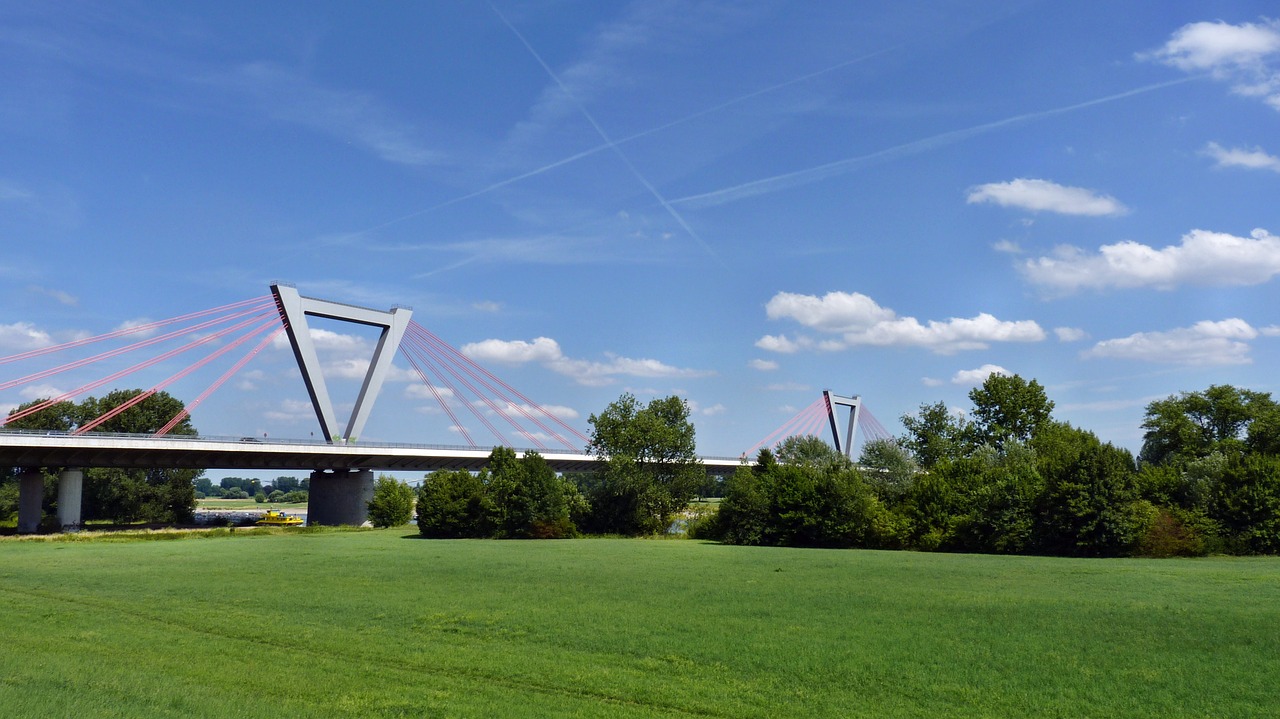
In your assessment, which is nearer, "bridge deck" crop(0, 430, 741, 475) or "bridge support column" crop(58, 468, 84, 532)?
"bridge deck" crop(0, 430, 741, 475)

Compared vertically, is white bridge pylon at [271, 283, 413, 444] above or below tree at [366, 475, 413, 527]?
above

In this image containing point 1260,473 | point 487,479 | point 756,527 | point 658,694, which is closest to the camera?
point 658,694

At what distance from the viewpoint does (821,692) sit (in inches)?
564

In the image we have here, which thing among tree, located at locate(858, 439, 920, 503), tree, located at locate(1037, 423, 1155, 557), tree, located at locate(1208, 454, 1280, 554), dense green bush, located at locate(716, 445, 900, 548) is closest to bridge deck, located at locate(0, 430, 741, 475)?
dense green bush, located at locate(716, 445, 900, 548)

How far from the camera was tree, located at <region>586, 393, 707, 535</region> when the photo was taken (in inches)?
2739

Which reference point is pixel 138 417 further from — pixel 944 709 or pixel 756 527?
pixel 944 709

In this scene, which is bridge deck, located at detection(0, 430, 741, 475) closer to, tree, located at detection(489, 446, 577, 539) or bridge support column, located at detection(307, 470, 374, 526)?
bridge support column, located at detection(307, 470, 374, 526)

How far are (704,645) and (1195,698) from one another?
8495mm

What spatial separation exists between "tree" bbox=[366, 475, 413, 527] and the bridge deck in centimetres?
343

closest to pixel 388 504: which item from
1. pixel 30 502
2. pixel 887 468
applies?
pixel 30 502

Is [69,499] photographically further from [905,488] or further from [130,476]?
[905,488]

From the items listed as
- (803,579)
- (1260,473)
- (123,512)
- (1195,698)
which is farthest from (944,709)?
(123,512)

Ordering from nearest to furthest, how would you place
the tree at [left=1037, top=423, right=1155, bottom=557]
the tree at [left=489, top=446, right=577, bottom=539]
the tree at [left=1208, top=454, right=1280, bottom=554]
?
the tree at [left=1208, top=454, right=1280, bottom=554] → the tree at [left=1037, top=423, right=1155, bottom=557] → the tree at [left=489, top=446, right=577, bottom=539]

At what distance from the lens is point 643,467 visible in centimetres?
7188
